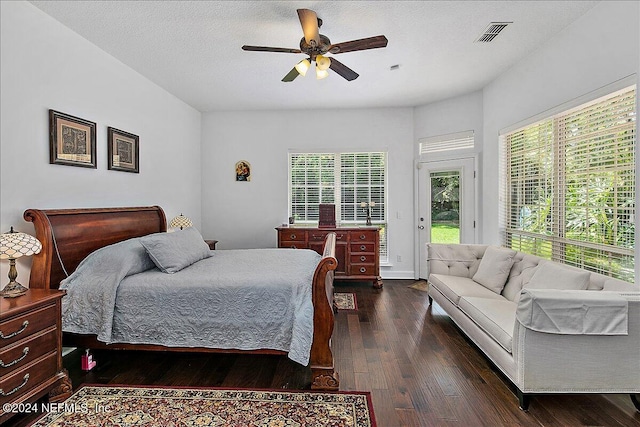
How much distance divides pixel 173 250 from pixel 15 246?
1099 mm

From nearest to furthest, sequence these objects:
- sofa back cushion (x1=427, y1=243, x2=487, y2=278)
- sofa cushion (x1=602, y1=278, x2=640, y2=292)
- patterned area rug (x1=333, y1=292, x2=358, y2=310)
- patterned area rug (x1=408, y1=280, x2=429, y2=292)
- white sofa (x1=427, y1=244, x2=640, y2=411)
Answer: white sofa (x1=427, y1=244, x2=640, y2=411), sofa cushion (x1=602, y1=278, x2=640, y2=292), sofa back cushion (x1=427, y1=243, x2=487, y2=278), patterned area rug (x1=333, y1=292, x2=358, y2=310), patterned area rug (x1=408, y1=280, x2=429, y2=292)

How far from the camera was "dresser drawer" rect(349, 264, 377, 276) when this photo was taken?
5.14 m

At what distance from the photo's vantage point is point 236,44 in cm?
325

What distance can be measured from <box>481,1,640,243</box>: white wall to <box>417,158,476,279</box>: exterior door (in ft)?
1.06

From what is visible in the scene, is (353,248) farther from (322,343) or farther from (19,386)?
(19,386)

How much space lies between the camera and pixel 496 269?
11.3 feet

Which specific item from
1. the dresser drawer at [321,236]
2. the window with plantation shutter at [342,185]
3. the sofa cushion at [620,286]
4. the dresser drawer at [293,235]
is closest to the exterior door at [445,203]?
the window with plantation shutter at [342,185]

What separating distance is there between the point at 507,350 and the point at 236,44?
3467mm

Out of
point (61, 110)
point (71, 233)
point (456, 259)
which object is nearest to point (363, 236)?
point (456, 259)

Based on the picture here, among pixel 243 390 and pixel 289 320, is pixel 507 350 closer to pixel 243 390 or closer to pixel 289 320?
pixel 289 320

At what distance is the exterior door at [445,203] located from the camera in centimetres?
501

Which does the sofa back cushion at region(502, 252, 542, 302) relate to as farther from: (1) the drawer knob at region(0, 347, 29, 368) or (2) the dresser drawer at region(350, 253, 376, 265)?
(1) the drawer knob at region(0, 347, 29, 368)

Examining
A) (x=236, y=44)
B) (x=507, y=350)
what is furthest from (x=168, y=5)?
(x=507, y=350)

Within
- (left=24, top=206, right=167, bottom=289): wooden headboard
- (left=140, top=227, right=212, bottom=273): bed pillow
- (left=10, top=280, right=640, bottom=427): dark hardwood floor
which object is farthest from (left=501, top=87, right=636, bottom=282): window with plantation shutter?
(left=24, top=206, right=167, bottom=289): wooden headboard
